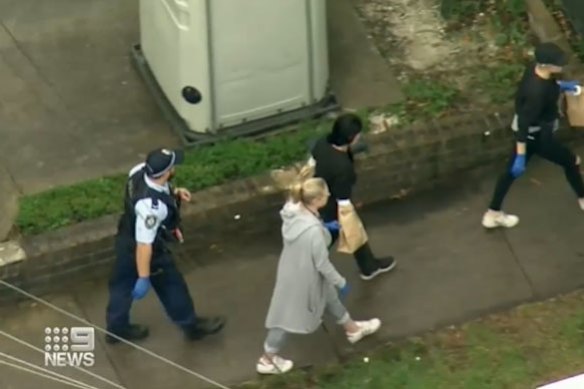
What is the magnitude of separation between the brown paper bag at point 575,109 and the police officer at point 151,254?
107 inches

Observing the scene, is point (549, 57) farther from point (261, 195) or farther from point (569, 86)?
point (261, 195)

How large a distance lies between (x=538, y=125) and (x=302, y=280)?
6.84 ft

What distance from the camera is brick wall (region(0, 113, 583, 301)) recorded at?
10555 millimetres

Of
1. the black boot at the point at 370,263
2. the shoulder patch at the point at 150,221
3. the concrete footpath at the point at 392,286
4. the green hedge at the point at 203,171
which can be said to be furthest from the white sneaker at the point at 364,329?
the shoulder patch at the point at 150,221

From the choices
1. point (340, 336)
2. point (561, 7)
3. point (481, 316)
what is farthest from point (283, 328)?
point (561, 7)

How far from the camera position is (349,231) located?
9891mm

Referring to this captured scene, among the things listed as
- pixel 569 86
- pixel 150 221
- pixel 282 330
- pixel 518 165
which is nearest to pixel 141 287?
pixel 150 221

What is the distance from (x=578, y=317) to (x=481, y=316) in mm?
634

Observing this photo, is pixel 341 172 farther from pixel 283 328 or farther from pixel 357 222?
pixel 283 328

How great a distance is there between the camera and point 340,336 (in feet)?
33.7

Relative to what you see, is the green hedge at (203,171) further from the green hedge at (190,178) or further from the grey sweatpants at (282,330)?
the grey sweatpants at (282,330)

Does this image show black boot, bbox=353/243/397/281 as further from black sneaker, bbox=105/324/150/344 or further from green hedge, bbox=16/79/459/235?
black sneaker, bbox=105/324/150/344

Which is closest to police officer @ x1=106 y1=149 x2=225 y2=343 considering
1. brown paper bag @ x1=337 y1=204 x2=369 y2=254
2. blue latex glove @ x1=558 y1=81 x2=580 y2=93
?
brown paper bag @ x1=337 y1=204 x2=369 y2=254

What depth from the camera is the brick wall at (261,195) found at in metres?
10.6
